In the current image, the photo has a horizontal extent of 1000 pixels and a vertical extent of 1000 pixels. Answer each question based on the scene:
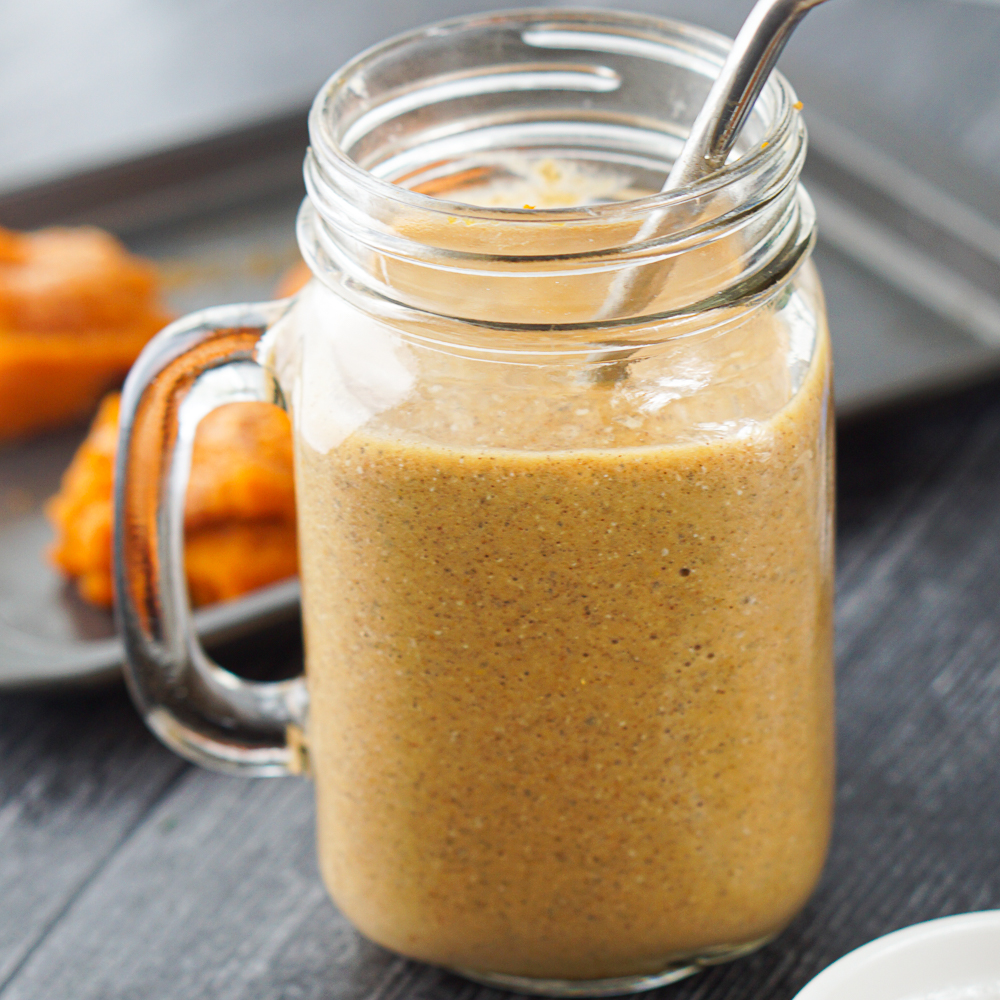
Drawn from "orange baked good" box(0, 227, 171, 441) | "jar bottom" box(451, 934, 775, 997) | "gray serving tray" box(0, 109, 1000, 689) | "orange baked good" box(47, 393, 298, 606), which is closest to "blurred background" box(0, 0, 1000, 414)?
"gray serving tray" box(0, 109, 1000, 689)

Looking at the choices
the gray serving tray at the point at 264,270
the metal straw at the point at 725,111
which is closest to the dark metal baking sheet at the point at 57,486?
the gray serving tray at the point at 264,270

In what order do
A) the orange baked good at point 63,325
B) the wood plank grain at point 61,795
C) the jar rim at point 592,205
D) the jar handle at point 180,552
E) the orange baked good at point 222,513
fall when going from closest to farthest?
the jar rim at point 592,205, the jar handle at point 180,552, the wood plank grain at point 61,795, the orange baked good at point 222,513, the orange baked good at point 63,325

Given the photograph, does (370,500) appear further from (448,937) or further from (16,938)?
(16,938)

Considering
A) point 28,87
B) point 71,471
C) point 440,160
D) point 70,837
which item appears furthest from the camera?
point 28,87

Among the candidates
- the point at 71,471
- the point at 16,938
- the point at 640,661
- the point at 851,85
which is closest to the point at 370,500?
the point at 640,661

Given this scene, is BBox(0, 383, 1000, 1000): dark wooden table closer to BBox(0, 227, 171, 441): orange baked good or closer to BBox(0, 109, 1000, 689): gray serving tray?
BBox(0, 109, 1000, 689): gray serving tray

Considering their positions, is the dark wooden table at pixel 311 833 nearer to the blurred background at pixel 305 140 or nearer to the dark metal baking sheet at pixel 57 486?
the dark metal baking sheet at pixel 57 486

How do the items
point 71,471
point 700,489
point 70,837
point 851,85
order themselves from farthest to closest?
1. point 851,85
2. point 71,471
3. point 70,837
4. point 700,489
